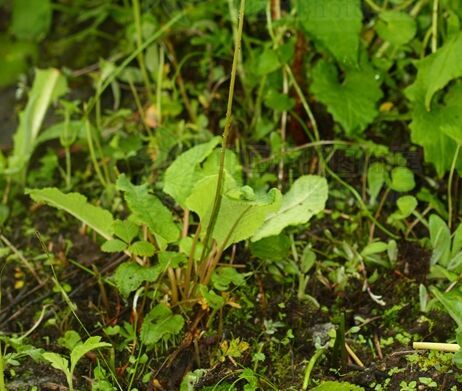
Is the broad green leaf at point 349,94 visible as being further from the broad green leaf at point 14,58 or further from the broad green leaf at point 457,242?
the broad green leaf at point 14,58

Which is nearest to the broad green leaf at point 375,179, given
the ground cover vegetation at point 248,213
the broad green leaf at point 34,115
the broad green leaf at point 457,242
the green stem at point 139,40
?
the ground cover vegetation at point 248,213

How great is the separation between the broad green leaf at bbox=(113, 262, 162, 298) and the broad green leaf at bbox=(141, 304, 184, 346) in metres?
0.07

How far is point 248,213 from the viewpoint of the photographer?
1368 millimetres

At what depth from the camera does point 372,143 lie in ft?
5.78

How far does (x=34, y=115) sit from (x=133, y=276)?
0.74m

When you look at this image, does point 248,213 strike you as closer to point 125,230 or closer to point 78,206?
point 125,230

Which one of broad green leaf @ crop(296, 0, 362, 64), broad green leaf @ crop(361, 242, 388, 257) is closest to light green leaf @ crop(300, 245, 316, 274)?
broad green leaf @ crop(361, 242, 388, 257)

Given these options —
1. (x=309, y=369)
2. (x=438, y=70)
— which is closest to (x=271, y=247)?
(x=309, y=369)

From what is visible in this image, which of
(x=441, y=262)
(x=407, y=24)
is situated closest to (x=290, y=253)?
(x=441, y=262)

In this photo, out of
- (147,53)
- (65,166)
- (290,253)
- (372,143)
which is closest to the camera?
(290,253)

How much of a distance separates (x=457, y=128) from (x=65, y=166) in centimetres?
103

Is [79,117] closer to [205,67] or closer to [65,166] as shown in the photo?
[65,166]

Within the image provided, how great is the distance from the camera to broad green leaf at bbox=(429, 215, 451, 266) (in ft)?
4.96

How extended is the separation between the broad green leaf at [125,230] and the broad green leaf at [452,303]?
23.1 inches
